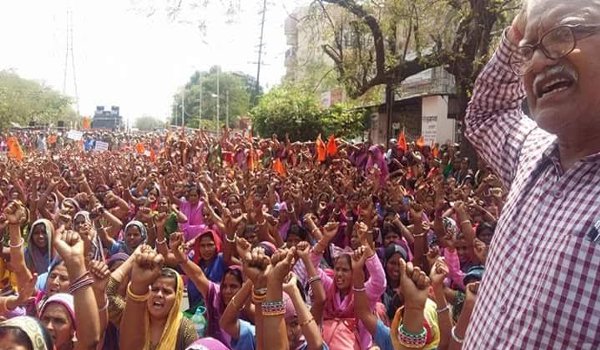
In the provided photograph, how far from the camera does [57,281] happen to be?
10.4ft

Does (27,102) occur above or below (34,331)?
above

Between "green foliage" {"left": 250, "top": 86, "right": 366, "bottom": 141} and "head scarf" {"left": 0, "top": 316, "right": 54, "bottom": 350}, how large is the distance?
61.1 ft

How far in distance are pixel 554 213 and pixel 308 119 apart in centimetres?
2032

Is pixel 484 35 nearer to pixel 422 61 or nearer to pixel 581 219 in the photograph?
pixel 422 61

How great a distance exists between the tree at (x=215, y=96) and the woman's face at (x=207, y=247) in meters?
47.9

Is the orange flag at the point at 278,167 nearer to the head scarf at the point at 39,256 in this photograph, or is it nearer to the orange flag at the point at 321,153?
the orange flag at the point at 321,153

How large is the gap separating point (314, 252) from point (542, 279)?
2821 millimetres

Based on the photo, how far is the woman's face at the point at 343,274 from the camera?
3506 mm

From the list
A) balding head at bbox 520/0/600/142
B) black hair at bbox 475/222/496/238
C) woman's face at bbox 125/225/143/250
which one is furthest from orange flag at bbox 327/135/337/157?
balding head at bbox 520/0/600/142

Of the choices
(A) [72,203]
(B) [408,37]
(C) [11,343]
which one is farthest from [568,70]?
(B) [408,37]

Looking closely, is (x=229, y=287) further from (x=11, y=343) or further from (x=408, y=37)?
(x=408, y=37)

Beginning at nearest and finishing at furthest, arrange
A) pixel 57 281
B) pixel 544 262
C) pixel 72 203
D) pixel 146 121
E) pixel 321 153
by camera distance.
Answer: pixel 544 262 < pixel 57 281 < pixel 72 203 < pixel 321 153 < pixel 146 121

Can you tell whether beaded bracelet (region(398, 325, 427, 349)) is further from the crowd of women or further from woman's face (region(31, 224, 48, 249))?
woman's face (region(31, 224, 48, 249))

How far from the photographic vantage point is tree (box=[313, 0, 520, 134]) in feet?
31.5
